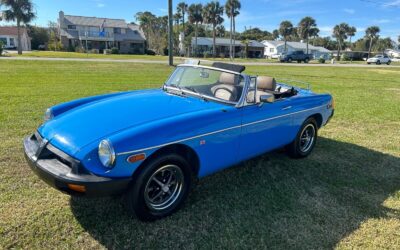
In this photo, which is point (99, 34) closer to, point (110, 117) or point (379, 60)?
point (379, 60)

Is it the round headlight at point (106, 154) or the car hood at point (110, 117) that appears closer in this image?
the round headlight at point (106, 154)

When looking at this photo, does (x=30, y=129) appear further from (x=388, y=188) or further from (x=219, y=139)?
(x=388, y=188)

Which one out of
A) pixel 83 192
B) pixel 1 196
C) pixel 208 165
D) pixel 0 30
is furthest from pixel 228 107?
pixel 0 30

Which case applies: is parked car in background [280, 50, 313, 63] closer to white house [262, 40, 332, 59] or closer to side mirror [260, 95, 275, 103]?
white house [262, 40, 332, 59]

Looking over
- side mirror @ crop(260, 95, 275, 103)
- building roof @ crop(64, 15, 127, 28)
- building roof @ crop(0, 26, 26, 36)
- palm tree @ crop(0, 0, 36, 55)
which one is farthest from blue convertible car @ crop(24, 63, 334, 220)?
building roof @ crop(0, 26, 26, 36)

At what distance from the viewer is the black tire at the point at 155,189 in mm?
2939

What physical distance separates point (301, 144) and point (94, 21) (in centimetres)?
6153

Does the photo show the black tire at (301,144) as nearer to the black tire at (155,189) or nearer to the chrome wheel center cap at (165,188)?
the black tire at (155,189)

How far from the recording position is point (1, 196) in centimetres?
355

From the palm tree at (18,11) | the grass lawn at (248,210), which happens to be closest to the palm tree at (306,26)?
the palm tree at (18,11)

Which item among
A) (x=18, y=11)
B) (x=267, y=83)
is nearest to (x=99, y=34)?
(x=18, y=11)

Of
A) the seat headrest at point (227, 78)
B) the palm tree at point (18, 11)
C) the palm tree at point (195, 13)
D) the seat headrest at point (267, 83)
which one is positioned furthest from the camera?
the palm tree at point (195, 13)

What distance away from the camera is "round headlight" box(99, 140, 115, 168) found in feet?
8.94

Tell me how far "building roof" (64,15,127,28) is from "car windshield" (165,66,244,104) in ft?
196
